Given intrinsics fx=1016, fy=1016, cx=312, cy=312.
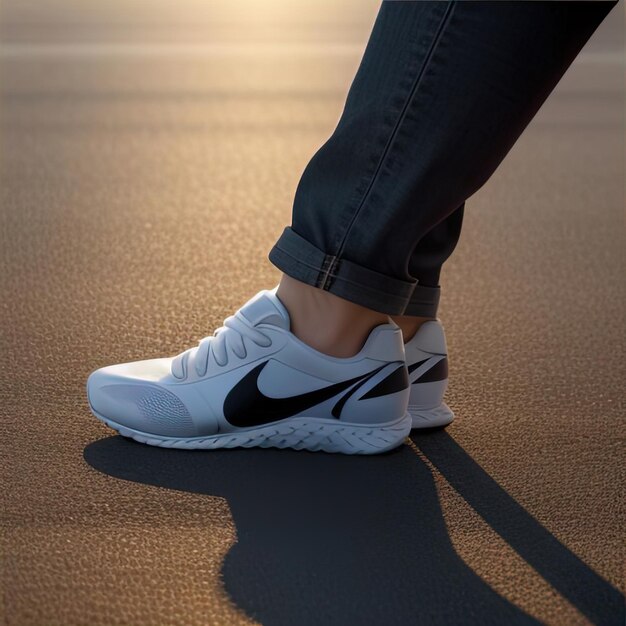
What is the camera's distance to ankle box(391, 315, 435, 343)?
1.36 metres

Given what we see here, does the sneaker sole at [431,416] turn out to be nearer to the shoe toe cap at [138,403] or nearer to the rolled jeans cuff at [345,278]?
the rolled jeans cuff at [345,278]

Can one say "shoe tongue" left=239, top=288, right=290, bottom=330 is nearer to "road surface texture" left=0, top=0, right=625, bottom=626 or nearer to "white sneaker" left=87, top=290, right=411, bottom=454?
"white sneaker" left=87, top=290, right=411, bottom=454

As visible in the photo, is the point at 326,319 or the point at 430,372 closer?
the point at 326,319

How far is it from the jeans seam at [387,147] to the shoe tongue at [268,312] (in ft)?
0.26

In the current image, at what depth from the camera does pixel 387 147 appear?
114 cm

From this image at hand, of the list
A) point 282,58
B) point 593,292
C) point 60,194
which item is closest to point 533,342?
point 593,292

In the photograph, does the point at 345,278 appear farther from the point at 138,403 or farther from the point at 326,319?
the point at 138,403

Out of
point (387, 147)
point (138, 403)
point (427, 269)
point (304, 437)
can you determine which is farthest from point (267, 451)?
point (387, 147)

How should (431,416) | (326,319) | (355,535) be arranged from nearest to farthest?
(355,535)
(326,319)
(431,416)

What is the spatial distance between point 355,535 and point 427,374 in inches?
13.0

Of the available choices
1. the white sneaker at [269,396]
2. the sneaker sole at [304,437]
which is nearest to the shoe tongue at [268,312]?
the white sneaker at [269,396]

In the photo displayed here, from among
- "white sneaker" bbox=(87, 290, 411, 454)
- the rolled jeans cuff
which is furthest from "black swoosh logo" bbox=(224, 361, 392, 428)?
the rolled jeans cuff

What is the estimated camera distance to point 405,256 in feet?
3.92

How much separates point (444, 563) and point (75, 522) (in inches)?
15.6
